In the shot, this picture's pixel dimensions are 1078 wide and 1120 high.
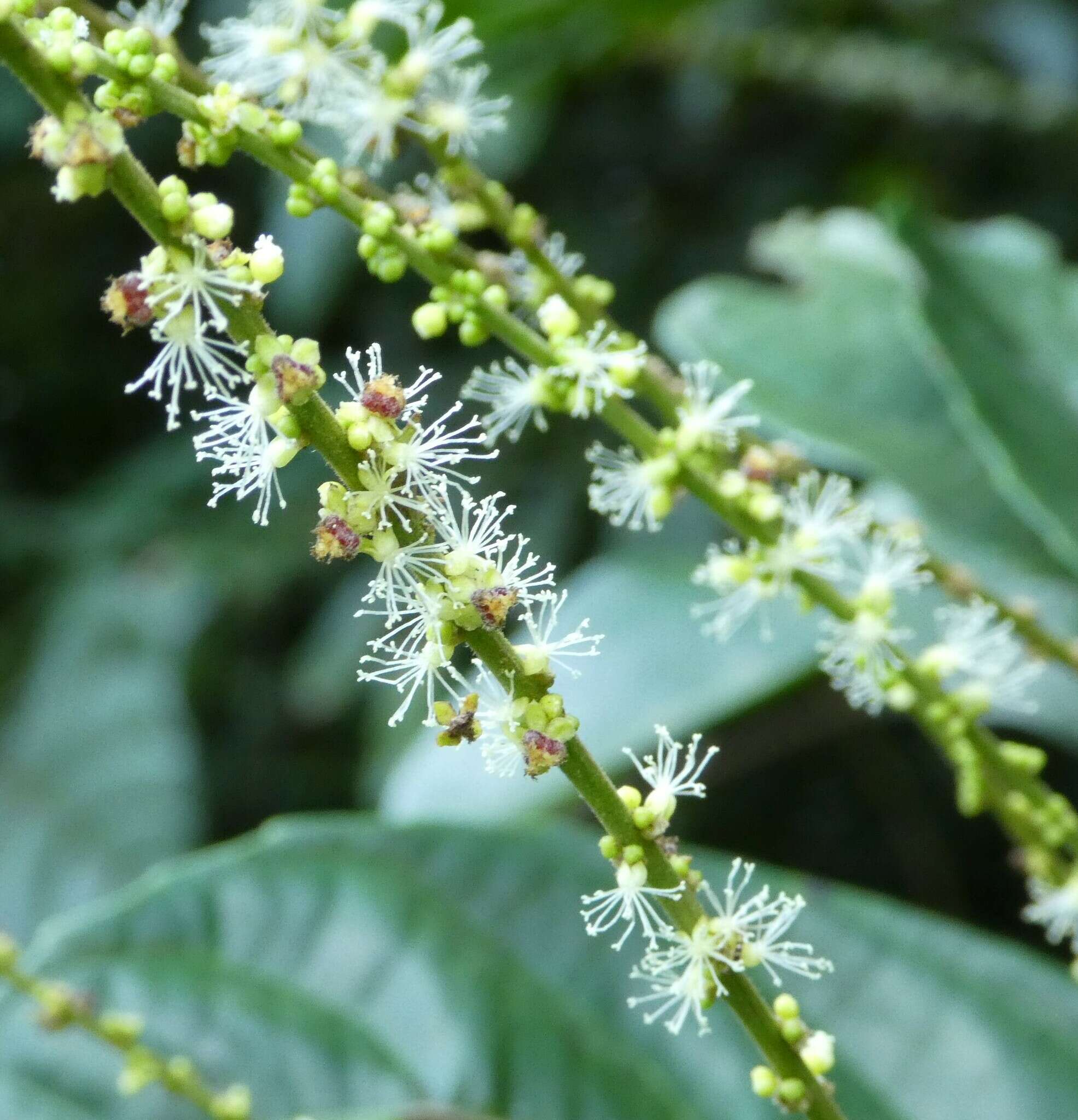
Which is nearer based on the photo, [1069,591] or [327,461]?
[327,461]

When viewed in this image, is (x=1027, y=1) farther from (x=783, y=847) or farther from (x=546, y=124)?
(x=783, y=847)

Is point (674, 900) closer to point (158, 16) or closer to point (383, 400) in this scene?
point (383, 400)

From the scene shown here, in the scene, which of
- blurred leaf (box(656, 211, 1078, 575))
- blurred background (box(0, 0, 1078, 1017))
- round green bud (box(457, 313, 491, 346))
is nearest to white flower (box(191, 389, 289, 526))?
round green bud (box(457, 313, 491, 346))

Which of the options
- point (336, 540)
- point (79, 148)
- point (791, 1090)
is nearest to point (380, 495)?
point (336, 540)

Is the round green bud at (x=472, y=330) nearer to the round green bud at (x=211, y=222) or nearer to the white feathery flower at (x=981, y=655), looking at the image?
the round green bud at (x=211, y=222)

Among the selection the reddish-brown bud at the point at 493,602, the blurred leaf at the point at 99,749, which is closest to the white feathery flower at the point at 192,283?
the reddish-brown bud at the point at 493,602

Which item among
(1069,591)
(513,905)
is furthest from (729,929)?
(1069,591)

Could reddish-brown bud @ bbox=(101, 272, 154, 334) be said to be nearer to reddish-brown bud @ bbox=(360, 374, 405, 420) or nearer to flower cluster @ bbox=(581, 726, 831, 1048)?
reddish-brown bud @ bbox=(360, 374, 405, 420)
